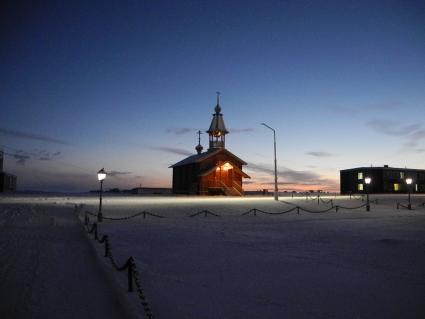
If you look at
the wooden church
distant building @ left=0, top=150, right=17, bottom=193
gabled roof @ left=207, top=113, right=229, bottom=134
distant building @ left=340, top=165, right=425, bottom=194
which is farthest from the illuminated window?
distant building @ left=0, top=150, right=17, bottom=193

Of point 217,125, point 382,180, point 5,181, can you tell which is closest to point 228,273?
point 217,125

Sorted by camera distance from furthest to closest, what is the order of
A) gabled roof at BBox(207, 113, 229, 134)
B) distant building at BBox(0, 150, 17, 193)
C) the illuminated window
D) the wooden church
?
1. distant building at BBox(0, 150, 17, 193)
2. gabled roof at BBox(207, 113, 229, 134)
3. the illuminated window
4. the wooden church

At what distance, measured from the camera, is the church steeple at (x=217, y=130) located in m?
52.8

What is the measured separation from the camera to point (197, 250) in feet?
37.2

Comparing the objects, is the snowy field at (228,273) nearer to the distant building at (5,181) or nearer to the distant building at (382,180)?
the distant building at (382,180)

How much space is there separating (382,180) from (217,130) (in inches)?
1397

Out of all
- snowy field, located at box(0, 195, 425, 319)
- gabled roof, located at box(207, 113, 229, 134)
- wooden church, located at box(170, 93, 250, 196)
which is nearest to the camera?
snowy field, located at box(0, 195, 425, 319)

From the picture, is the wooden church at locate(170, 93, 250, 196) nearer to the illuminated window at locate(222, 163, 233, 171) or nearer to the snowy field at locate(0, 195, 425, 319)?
the illuminated window at locate(222, 163, 233, 171)

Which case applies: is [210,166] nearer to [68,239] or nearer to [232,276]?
[68,239]

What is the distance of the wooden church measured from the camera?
1889 inches

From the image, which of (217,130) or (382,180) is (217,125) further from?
(382,180)

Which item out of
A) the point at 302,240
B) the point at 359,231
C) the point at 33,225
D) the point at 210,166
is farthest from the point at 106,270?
the point at 210,166

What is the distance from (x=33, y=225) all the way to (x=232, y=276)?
520 inches

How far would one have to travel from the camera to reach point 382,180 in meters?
64.1
